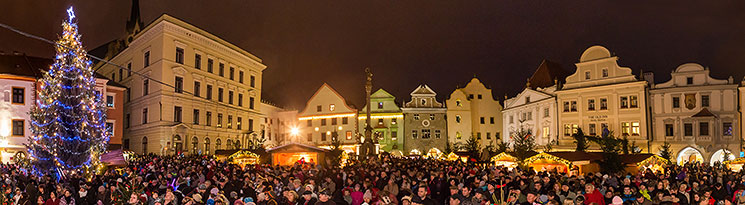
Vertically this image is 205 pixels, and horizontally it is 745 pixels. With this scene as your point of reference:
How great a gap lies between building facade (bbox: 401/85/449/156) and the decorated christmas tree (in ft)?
156

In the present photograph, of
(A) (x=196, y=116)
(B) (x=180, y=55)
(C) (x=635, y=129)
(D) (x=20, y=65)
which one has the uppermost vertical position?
(B) (x=180, y=55)

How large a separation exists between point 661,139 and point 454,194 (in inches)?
1841

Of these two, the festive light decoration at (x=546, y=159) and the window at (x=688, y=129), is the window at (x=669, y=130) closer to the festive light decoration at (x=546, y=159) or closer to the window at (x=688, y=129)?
the window at (x=688, y=129)

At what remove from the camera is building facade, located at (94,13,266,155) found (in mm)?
46188

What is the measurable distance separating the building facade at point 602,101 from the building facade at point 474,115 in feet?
45.5

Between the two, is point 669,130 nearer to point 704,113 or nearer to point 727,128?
point 704,113

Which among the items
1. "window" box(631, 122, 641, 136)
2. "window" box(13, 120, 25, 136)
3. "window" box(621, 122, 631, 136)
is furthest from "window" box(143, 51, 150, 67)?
"window" box(631, 122, 641, 136)

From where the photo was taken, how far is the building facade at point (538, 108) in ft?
188

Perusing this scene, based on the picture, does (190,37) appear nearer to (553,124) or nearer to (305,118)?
(305,118)

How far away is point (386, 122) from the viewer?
224 feet

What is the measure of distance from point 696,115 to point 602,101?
25.2 feet

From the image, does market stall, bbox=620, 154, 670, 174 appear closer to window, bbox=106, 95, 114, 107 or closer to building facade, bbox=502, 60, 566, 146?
building facade, bbox=502, 60, 566, 146

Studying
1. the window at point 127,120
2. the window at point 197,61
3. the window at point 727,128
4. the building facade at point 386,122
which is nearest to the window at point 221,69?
the window at point 197,61

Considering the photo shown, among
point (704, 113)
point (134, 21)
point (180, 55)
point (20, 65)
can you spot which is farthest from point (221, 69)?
point (704, 113)
